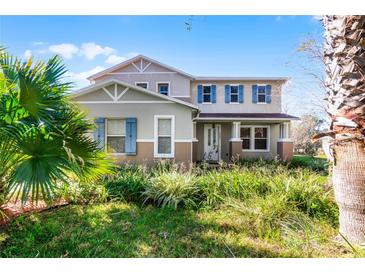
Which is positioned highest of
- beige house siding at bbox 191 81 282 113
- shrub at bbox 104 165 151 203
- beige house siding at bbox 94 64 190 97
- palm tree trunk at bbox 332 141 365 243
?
beige house siding at bbox 94 64 190 97

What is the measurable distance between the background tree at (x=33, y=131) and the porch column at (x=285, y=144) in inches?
330

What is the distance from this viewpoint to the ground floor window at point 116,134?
743 centimetres

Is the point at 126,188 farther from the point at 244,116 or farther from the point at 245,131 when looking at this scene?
the point at 245,131

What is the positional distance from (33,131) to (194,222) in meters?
2.47

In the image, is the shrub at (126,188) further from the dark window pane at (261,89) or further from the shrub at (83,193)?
the dark window pane at (261,89)

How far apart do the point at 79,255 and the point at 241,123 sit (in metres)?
8.83

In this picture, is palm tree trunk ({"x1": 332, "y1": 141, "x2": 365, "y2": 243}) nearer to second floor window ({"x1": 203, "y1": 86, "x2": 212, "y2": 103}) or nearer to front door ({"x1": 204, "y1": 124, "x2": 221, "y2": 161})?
front door ({"x1": 204, "y1": 124, "x2": 221, "y2": 161})

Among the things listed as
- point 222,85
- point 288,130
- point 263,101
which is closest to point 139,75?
point 222,85

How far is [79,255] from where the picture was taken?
254 centimetres

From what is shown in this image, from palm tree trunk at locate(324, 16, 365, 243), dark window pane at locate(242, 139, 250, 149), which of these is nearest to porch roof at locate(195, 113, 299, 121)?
dark window pane at locate(242, 139, 250, 149)

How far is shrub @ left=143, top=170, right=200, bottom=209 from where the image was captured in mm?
3998

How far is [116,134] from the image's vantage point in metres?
7.45

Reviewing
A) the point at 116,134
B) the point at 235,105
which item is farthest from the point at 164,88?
the point at 116,134

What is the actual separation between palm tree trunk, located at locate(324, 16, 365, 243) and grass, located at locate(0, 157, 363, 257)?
1.38 feet
